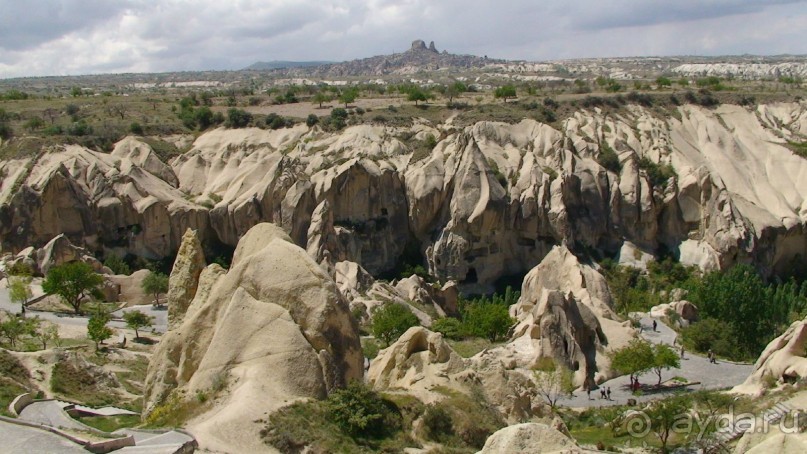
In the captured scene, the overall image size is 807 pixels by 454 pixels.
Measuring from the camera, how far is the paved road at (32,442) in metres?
17.4

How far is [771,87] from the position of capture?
10612 cm

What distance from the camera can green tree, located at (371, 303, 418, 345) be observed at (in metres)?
41.4

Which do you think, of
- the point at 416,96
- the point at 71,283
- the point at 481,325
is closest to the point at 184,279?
the point at 481,325

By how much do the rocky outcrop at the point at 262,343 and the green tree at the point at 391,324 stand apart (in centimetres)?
1745

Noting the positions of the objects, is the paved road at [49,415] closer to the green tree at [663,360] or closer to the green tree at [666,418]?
the green tree at [666,418]

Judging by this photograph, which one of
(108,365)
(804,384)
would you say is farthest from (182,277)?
(804,384)

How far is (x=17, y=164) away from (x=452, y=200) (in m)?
37.9

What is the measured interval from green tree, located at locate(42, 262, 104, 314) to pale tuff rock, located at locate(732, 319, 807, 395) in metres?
36.8

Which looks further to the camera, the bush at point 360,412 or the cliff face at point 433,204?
the cliff face at point 433,204

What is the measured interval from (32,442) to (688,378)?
29575 mm

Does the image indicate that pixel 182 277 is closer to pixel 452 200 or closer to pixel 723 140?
pixel 452 200

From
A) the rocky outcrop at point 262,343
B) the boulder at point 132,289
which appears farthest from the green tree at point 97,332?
the boulder at point 132,289

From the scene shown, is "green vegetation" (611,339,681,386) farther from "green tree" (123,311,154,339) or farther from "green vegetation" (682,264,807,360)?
"green tree" (123,311,154,339)

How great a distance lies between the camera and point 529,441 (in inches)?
551
